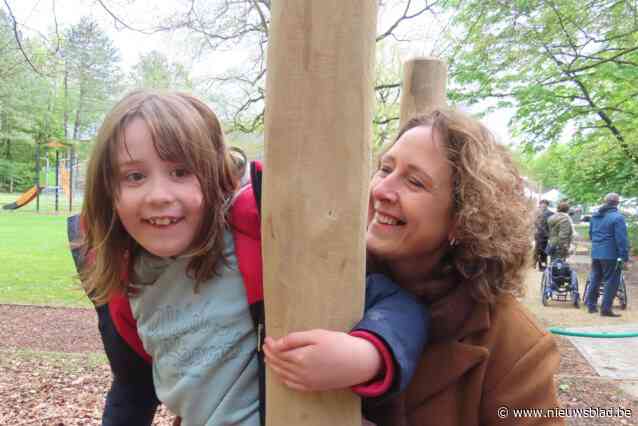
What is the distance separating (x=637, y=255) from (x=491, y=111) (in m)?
11.7

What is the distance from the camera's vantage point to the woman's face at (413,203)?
1.31 metres

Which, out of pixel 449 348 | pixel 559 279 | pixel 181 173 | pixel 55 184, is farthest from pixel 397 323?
pixel 55 184

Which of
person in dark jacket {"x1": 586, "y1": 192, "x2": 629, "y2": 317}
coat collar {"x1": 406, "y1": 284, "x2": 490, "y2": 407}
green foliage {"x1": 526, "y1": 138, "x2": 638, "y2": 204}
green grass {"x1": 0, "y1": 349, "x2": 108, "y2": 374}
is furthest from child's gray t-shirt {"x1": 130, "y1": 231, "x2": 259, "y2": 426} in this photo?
green foliage {"x1": 526, "y1": 138, "x2": 638, "y2": 204}

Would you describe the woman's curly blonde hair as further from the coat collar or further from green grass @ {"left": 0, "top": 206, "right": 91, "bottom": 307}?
green grass @ {"left": 0, "top": 206, "right": 91, "bottom": 307}

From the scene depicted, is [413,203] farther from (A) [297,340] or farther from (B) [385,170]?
(A) [297,340]

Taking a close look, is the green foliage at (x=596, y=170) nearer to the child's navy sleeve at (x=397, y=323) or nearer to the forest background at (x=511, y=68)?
the forest background at (x=511, y=68)

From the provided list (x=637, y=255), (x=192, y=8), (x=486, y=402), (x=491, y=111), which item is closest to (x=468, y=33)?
(x=491, y=111)

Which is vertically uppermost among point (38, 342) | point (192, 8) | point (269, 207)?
point (192, 8)

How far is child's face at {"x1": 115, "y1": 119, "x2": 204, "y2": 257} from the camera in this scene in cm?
127

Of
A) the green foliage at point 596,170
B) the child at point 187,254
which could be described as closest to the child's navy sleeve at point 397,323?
the child at point 187,254

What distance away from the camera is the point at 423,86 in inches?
98.9

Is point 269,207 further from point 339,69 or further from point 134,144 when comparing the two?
point 134,144

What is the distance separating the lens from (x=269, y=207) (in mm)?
1041

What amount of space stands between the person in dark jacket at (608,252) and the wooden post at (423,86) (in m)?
7.37
